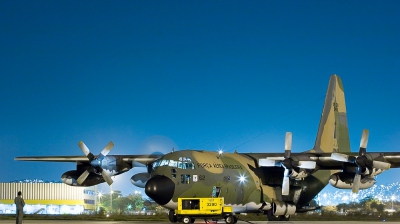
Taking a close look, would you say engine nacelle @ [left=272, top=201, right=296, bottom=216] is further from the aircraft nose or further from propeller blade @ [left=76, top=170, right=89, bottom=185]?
propeller blade @ [left=76, top=170, right=89, bottom=185]

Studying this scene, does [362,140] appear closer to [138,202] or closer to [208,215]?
[208,215]

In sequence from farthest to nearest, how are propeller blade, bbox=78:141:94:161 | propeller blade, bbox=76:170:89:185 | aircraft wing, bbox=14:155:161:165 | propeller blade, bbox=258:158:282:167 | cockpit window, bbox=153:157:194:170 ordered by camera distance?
aircraft wing, bbox=14:155:161:165 < propeller blade, bbox=76:170:89:185 < propeller blade, bbox=78:141:94:161 < propeller blade, bbox=258:158:282:167 < cockpit window, bbox=153:157:194:170

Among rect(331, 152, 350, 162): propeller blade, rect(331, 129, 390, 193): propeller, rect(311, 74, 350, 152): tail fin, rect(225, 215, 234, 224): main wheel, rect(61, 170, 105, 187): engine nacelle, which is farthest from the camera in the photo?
rect(311, 74, 350, 152): tail fin

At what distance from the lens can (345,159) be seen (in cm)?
2764

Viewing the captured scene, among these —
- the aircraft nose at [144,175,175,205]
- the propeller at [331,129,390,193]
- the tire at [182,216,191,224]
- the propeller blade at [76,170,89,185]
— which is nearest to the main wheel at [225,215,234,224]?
the tire at [182,216,191,224]

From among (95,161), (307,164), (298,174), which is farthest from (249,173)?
(95,161)

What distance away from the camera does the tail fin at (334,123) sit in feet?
113

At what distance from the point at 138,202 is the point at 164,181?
40607 mm

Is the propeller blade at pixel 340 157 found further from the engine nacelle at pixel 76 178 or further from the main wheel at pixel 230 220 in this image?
the engine nacelle at pixel 76 178

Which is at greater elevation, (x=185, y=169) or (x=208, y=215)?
(x=185, y=169)

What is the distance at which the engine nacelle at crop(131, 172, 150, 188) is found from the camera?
30531 mm

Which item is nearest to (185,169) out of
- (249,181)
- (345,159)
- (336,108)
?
(249,181)

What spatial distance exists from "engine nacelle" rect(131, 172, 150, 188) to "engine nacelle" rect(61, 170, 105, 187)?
2187mm

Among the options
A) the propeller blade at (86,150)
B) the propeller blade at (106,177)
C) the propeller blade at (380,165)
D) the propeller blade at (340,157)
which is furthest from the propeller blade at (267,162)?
the propeller blade at (86,150)
